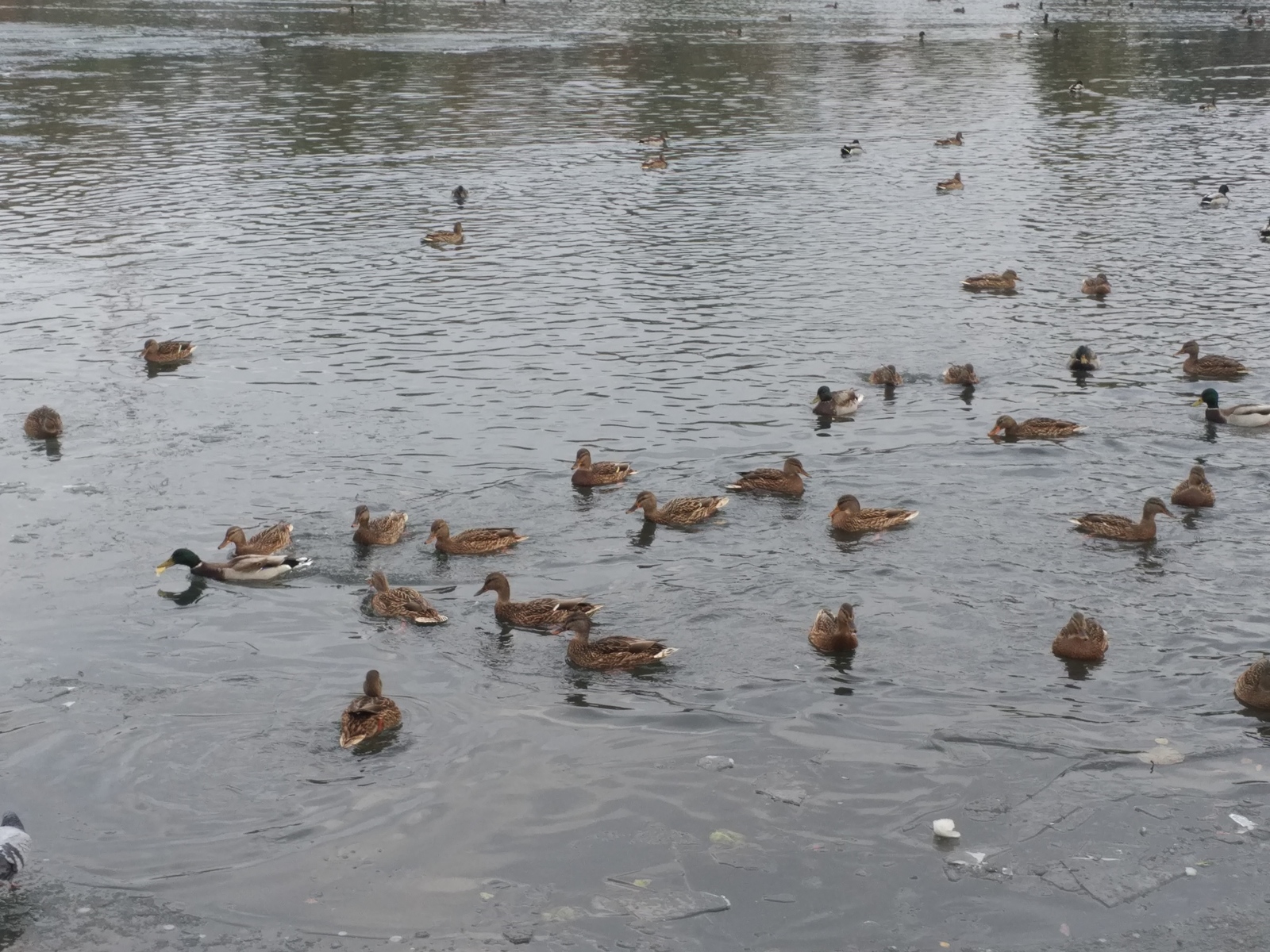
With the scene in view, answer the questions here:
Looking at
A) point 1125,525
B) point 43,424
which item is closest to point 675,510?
point 1125,525

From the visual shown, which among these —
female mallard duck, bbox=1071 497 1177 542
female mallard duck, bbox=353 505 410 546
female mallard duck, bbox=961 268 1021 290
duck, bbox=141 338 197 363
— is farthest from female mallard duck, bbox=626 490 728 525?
female mallard duck, bbox=961 268 1021 290

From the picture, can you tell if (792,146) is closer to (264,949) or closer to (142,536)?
(142,536)

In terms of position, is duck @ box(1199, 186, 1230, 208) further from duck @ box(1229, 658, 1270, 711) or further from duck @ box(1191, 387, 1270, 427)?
duck @ box(1229, 658, 1270, 711)

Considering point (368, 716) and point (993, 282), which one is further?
point (993, 282)

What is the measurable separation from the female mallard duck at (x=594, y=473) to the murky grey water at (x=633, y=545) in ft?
0.64

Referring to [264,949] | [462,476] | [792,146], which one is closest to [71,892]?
[264,949]

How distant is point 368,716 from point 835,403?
37.5 ft

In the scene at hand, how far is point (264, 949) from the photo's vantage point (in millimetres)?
11547

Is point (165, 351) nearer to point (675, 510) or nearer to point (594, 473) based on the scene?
point (594, 473)

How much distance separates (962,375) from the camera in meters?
25.1

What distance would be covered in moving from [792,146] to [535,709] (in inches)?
1458

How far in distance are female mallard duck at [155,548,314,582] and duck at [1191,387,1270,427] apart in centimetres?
1409

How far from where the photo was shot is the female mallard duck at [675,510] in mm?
19625

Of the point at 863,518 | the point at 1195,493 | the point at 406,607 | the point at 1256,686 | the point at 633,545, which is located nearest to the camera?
the point at 1256,686
